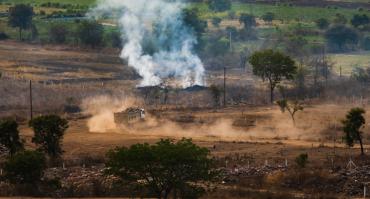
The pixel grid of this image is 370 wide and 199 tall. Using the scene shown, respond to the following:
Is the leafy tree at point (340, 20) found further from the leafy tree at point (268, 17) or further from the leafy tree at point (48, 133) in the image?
the leafy tree at point (48, 133)

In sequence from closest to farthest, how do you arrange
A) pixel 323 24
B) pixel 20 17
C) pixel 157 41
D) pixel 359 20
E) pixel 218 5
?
pixel 157 41, pixel 20 17, pixel 359 20, pixel 323 24, pixel 218 5

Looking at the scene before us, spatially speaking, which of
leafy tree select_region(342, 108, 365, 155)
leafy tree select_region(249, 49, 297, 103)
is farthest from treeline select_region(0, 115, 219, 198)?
leafy tree select_region(249, 49, 297, 103)

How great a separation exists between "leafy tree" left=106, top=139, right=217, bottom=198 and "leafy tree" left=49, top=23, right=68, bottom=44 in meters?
74.1

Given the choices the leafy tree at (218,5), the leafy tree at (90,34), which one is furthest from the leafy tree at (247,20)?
the leafy tree at (90,34)

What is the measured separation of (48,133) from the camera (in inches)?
2057

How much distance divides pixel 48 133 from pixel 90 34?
57.8 metres

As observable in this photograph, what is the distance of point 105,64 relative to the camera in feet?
327

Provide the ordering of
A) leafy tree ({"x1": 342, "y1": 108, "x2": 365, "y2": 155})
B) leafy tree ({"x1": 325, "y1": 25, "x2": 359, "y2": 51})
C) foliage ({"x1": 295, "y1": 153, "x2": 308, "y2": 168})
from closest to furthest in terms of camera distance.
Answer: foliage ({"x1": 295, "y1": 153, "x2": 308, "y2": 168}) → leafy tree ({"x1": 342, "y1": 108, "x2": 365, "y2": 155}) → leafy tree ({"x1": 325, "y1": 25, "x2": 359, "y2": 51})

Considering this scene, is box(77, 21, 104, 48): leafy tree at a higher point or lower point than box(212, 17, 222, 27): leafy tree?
lower

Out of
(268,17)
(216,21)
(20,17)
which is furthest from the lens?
(268,17)

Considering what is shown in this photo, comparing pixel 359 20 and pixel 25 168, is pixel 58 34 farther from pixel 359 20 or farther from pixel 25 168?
pixel 25 168

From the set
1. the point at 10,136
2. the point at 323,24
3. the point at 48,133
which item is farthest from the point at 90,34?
the point at 10,136

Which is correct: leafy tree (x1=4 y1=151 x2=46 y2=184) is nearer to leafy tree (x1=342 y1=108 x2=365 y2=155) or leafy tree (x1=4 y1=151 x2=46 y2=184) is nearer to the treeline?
the treeline

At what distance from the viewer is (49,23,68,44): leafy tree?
374ft
